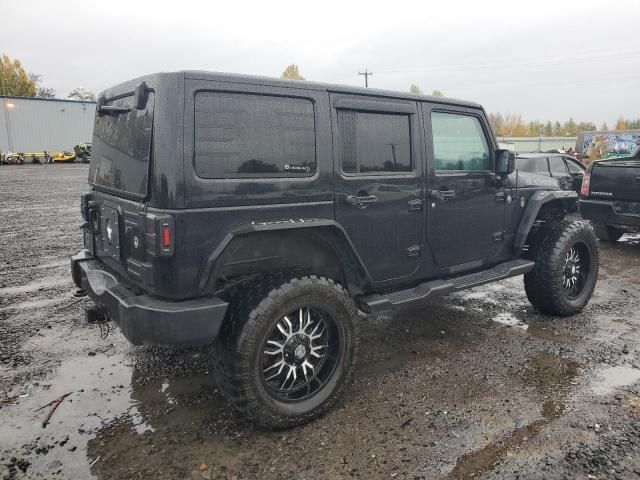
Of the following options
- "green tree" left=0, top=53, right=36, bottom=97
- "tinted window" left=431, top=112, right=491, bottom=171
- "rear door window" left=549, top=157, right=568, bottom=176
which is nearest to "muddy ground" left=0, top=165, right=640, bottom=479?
"tinted window" left=431, top=112, right=491, bottom=171

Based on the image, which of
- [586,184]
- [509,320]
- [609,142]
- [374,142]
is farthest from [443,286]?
[609,142]

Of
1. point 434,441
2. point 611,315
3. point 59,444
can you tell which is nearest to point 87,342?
point 59,444

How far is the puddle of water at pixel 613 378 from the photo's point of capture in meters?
3.40

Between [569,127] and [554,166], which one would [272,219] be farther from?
[569,127]

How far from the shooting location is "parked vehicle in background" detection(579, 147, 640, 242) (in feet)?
24.0

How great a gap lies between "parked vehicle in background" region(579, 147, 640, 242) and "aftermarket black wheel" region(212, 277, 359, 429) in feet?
20.2

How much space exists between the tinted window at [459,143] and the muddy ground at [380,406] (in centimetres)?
155

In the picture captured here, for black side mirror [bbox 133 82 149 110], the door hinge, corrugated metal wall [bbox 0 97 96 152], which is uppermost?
corrugated metal wall [bbox 0 97 96 152]

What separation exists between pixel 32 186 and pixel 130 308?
19243 millimetres

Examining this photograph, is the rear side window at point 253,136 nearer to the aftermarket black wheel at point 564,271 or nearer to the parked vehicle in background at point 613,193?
the aftermarket black wheel at point 564,271

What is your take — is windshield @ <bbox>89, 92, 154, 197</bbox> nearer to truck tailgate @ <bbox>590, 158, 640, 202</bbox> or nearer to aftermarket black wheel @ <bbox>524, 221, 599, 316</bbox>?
aftermarket black wheel @ <bbox>524, 221, 599, 316</bbox>

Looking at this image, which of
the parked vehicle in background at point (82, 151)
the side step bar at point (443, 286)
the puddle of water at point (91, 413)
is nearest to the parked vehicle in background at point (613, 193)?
the side step bar at point (443, 286)

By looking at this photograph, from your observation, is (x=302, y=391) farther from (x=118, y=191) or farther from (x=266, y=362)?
(x=118, y=191)

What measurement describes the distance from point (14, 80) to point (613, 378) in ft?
257
